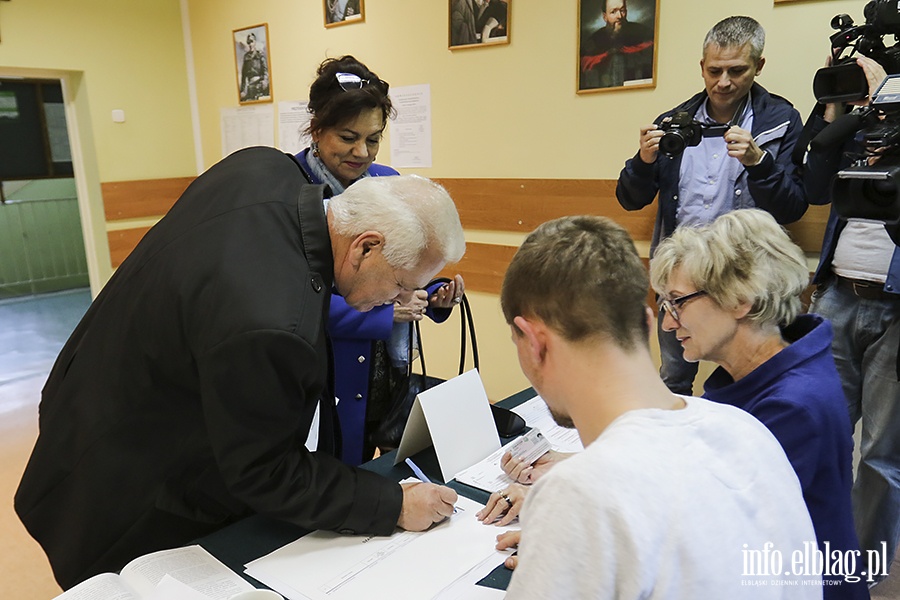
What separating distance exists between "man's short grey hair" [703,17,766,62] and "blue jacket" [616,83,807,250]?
0.55 feet

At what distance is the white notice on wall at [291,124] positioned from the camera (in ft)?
13.3

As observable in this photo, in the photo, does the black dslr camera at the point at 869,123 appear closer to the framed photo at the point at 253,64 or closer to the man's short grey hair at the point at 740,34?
the man's short grey hair at the point at 740,34

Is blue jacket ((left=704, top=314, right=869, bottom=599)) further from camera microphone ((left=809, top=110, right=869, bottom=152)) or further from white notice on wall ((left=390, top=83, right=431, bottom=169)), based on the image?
white notice on wall ((left=390, top=83, right=431, bottom=169))

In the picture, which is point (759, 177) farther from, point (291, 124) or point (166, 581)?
point (291, 124)

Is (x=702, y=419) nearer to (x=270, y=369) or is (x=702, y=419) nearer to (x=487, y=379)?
(x=270, y=369)

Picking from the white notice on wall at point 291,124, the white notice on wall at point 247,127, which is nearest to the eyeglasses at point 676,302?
the white notice on wall at point 291,124

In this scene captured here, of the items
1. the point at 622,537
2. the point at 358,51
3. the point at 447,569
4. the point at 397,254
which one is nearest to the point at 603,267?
the point at 622,537

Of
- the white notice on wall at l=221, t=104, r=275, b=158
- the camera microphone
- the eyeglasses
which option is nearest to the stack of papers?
the eyeglasses

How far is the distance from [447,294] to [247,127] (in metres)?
3.11

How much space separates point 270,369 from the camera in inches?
40.4

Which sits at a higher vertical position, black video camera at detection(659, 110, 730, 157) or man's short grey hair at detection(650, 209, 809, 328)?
black video camera at detection(659, 110, 730, 157)

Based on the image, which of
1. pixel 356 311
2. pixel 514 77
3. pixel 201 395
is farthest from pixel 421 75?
pixel 201 395

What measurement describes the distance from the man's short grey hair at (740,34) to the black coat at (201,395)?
1683 millimetres

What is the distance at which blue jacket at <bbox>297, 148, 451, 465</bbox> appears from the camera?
1578mm
